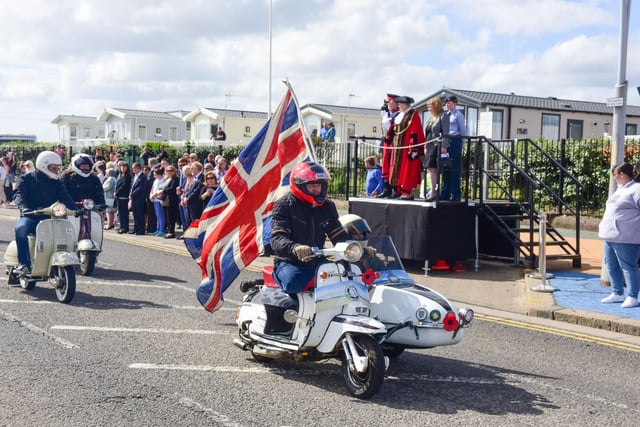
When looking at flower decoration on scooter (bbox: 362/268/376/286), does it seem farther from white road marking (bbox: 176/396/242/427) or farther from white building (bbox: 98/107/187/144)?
white building (bbox: 98/107/187/144)

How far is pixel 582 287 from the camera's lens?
11281 mm

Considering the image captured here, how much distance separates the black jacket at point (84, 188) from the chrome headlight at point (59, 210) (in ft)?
7.90

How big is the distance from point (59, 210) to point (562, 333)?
261 inches

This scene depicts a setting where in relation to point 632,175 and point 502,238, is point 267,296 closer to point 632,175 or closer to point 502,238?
point 632,175

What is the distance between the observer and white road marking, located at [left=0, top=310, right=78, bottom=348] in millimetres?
7431

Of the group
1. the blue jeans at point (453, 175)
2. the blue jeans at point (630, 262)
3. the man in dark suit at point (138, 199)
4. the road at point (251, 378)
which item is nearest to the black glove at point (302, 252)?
the road at point (251, 378)

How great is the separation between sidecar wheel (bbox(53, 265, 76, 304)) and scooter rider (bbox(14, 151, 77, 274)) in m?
0.78

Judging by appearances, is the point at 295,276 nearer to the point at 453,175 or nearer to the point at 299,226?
the point at 299,226

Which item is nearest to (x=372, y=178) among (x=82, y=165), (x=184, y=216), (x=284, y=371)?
(x=184, y=216)

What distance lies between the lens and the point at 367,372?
5727 millimetres

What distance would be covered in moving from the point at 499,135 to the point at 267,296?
35.6m

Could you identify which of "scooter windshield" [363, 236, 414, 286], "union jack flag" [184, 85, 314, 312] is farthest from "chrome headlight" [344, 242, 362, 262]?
"union jack flag" [184, 85, 314, 312]

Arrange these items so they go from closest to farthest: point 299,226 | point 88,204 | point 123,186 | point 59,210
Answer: point 299,226 → point 59,210 → point 88,204 → point 123,186

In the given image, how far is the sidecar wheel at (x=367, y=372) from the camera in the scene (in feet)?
18.6
